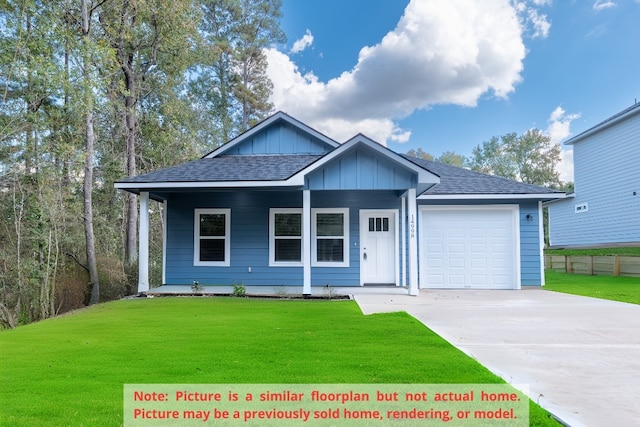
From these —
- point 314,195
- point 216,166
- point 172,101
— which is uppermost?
point 172,101

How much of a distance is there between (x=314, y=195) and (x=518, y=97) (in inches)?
856

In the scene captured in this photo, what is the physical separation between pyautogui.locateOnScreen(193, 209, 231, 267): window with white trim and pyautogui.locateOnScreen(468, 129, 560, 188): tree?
30.8m

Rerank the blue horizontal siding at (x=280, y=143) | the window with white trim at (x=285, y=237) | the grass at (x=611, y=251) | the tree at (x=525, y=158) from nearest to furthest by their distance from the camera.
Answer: the window with white trim at (x=285, y=237) < the blue horizontal siding at (x=280, y=143) < the grass at (x=611, y=251) < the tree at (x=525, y=158)

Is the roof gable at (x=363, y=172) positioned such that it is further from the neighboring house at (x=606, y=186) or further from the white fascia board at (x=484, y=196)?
the neighboring house at (x=606, y=186)

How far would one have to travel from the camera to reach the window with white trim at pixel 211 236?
10.7 meters

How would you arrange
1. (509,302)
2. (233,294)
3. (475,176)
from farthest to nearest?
(475,176) < (233,294) < (509,302)

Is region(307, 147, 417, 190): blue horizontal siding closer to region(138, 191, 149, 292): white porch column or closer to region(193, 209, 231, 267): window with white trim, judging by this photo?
region(193, 209, 231, 267): window with white trim

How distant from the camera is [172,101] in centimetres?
1566

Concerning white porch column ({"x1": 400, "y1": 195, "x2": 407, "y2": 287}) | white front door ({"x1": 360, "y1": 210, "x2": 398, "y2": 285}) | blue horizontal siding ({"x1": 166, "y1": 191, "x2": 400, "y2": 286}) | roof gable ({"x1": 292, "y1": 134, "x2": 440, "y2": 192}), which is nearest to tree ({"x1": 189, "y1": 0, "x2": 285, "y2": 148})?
blue horizontal siding ({"x1": 166, "y1": 191, "x2": 400, "y2": 286})

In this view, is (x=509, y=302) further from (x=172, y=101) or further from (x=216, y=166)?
(x=172, y=101)

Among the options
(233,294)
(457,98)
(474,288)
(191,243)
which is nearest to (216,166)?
(191,243)

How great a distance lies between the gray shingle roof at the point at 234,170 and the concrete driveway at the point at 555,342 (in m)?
3.73

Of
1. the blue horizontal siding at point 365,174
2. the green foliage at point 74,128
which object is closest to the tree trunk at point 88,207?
the green foliage at point 74,128

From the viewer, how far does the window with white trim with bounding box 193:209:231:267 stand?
10742 millimetres
